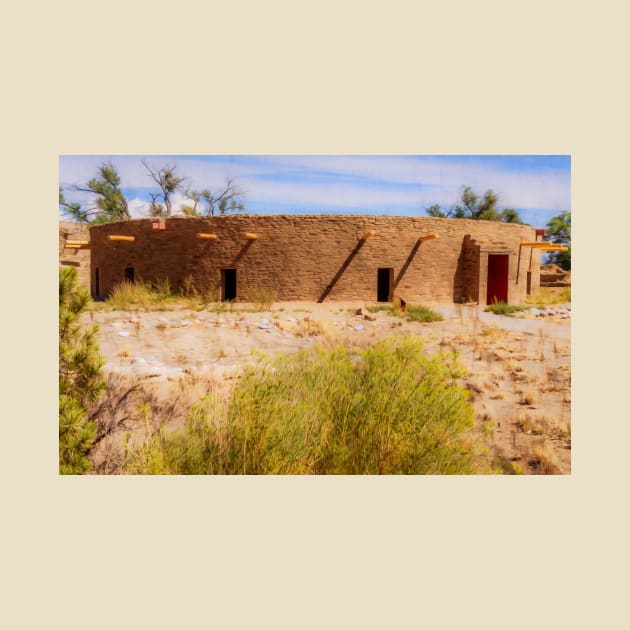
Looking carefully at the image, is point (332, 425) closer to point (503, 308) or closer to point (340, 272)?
point (503, 308)

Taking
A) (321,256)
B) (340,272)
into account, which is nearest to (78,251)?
(321,256)

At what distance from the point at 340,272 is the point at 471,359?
12.2ft

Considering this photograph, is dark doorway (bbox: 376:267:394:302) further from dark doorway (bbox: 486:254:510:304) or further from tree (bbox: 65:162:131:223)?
tree (bbox: 65:162:131:223)

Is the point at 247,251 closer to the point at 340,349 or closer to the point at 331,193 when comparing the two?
the point at 331,193

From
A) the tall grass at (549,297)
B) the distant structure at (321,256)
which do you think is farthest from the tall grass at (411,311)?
the tall grass at (549,297)

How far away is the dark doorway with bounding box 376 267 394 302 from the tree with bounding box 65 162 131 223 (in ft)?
13.8

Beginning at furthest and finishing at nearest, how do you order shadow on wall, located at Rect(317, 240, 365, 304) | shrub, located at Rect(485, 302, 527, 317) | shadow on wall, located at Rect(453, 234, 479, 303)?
shadow on wall, located at Rect(317, 240, 365, 304) → shadow on wall, located at Rect(453, 234, 479, 303) → shrub, located at Rect(485, 302, 527, 317)

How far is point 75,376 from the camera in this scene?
4.95 m

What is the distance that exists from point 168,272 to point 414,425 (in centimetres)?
540

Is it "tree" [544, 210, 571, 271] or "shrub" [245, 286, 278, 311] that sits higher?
"tree" [544, 210, 571, 271]

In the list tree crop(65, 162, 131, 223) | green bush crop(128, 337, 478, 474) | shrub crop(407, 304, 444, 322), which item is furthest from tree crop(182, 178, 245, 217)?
shrub crop(407, 304, 444, 322)

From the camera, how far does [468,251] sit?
27.9ft

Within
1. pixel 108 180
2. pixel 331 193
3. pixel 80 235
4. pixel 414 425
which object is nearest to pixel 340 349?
pixel 414 425

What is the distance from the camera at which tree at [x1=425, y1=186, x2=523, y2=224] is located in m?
5.58
